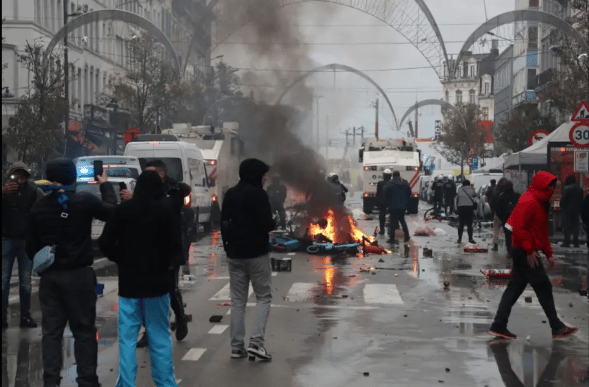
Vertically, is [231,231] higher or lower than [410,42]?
lower

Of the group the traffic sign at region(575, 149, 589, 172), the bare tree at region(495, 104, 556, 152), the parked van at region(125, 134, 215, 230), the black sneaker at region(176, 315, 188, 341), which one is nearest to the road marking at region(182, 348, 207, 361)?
the black sneaker at region(176, 315, 188, 341)

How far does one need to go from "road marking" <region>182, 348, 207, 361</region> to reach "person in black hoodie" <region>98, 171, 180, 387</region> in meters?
1.88

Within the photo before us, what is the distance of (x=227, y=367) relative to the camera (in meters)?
8.68

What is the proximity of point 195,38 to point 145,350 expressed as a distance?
3552 cm

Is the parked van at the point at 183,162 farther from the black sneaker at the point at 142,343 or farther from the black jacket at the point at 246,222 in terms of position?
the black jacket at the point at 246,222

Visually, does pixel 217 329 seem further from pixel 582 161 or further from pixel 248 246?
pixel 582 161

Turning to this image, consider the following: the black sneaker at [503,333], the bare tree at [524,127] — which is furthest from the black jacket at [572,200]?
the bare tree at [524,127]

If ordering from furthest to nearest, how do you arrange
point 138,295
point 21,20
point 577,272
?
point 21,20
point 577,272
point 138,295

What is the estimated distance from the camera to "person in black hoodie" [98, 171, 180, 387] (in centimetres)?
704

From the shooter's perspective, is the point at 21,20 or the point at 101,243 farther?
the point at 21,20

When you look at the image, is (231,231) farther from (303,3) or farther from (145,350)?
(303,3)

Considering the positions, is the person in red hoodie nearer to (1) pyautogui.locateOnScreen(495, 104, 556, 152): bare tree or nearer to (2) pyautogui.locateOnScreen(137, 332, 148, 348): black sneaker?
(2) pyautogui.locateOnScreen(137, 332, 148, 348): black sneaker

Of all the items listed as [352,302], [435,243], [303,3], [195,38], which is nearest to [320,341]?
[352,302]

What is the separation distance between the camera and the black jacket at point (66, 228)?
721 cm
